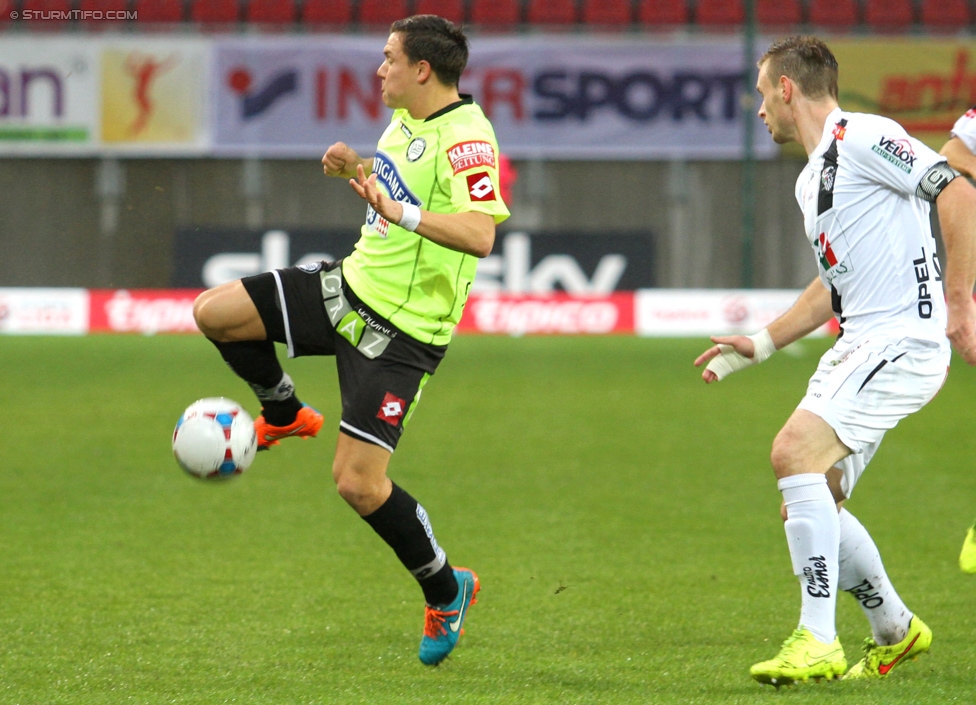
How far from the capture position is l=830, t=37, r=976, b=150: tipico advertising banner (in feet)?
55.8

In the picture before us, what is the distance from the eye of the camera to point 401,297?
4129mm

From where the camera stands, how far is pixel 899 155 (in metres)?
3.56

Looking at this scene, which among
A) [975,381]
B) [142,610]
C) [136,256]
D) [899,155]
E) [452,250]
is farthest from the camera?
[136,256]

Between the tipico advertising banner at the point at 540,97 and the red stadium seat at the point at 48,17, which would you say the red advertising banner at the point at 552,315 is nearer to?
the tipico advertising banner at the point at 540,97

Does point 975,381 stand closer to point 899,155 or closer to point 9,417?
point 9,417

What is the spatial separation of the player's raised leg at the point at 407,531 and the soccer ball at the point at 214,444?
1.15 ft

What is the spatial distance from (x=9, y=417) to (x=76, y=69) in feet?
28.2

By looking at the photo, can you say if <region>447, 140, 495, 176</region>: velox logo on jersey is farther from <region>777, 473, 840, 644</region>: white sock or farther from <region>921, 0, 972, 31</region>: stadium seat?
<region>921, 0, 972, 31</region>: stadium seat

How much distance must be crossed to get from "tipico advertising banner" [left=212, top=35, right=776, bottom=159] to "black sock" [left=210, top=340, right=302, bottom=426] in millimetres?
12844

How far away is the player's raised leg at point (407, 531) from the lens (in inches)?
156

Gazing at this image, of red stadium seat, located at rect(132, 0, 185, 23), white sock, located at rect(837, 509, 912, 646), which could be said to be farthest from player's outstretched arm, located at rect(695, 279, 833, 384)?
red stadium seat, located at rect(132, 0, 185, 23)

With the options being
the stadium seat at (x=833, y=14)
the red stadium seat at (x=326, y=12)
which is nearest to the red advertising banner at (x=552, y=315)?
the red stadium seat at (x=326, y=12)

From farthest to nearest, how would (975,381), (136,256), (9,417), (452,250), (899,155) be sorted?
1. (136,256)
2. (975,381)
3. (9,417)
4. (452,250)
5. (899,155)

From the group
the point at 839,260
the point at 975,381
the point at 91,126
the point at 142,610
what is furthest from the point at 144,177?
the point at 839,260
